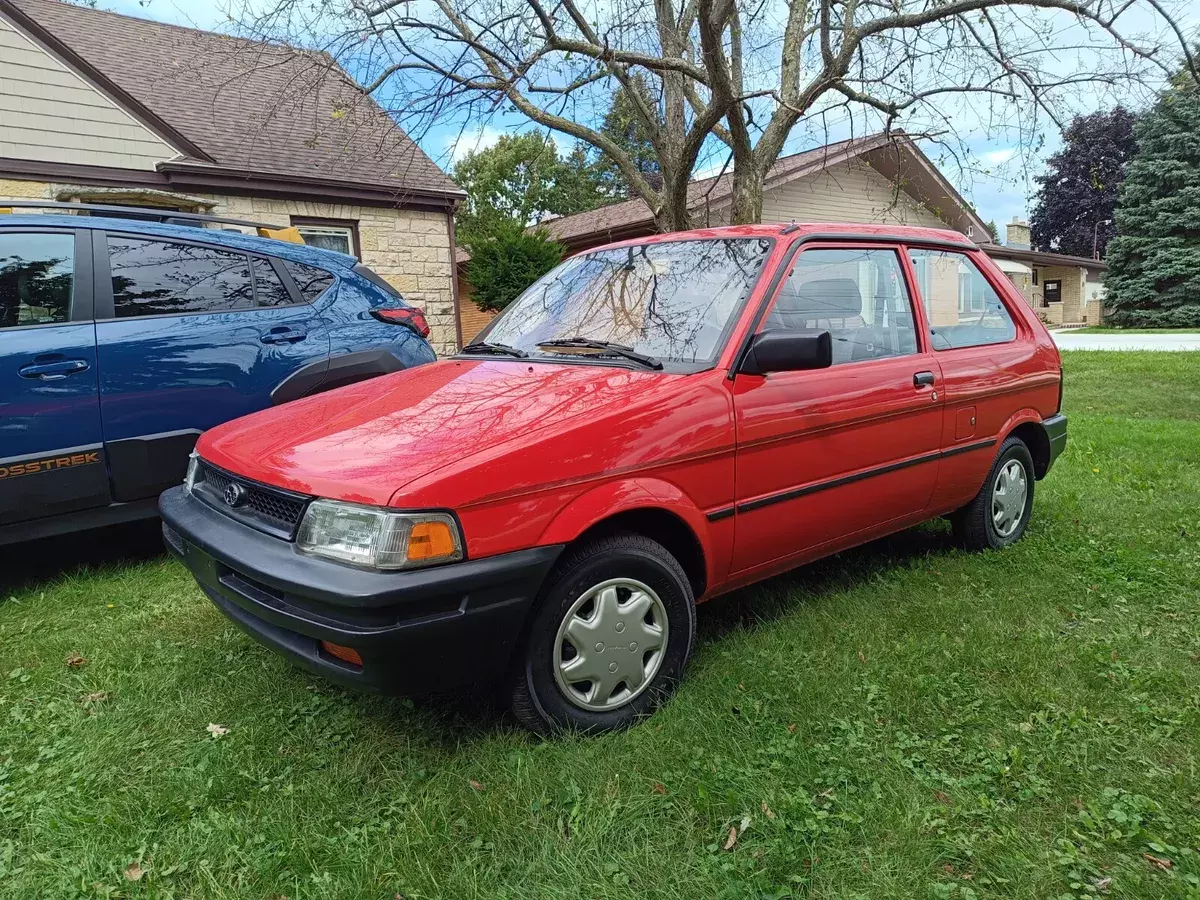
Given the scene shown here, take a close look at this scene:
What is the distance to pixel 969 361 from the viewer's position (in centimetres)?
388

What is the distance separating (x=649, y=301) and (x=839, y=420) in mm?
919

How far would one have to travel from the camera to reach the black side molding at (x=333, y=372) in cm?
441

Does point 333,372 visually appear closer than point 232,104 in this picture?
Yes

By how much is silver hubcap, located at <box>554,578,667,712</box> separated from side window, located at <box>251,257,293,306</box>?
10.1 ft

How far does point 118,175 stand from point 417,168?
13.7 ft

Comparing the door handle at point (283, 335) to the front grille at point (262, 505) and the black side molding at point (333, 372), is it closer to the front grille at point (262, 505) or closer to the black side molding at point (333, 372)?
the black side molding at point (333, 372)

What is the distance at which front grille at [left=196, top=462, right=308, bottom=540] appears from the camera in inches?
93.0

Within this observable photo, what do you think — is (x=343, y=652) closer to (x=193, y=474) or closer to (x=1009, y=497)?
(x=193, y=474)

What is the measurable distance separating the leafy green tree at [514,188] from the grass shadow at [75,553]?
33911mm

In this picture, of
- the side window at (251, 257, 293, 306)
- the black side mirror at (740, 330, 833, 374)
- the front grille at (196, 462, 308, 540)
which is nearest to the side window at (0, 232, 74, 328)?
the side window at (251, 257, 293, 306)

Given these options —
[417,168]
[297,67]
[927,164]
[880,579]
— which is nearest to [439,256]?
[417,168]

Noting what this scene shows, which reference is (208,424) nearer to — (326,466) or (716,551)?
(326,466)

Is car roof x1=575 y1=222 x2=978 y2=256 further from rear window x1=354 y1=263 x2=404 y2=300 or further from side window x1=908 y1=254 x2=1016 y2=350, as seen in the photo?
rear window x1=354 y1=263 x2=404 y2=300

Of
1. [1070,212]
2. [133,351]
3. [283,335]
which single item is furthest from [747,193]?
[1070,212]
